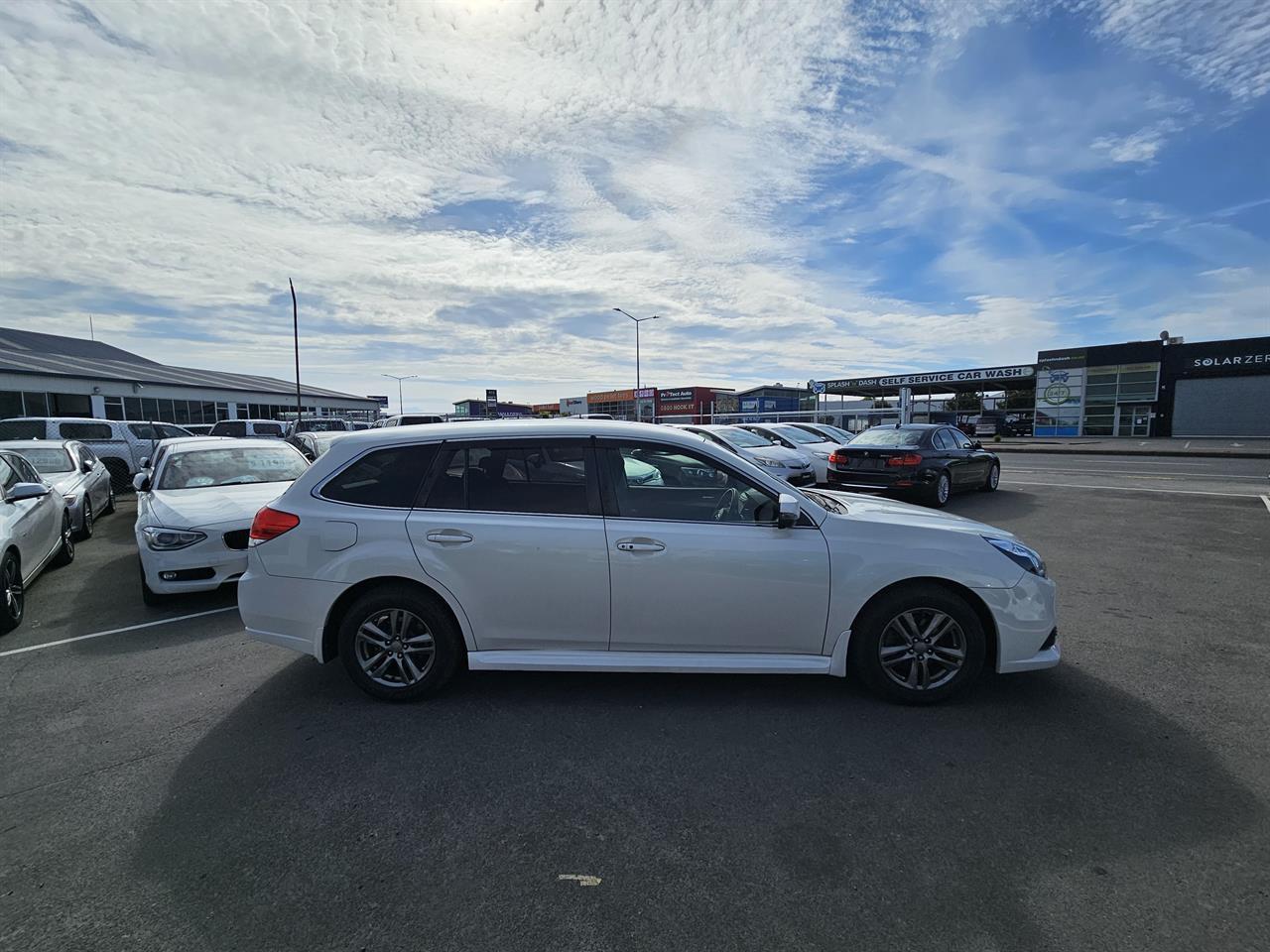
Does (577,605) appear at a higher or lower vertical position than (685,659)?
higher

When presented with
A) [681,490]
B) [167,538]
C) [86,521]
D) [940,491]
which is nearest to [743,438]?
[940,491]

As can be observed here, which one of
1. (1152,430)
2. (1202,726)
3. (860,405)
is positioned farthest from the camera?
(860,405)

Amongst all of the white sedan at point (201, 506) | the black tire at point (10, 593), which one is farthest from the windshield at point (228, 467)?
the black tire at point (10, 593)

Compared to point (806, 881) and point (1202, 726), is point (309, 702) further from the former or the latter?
point (1202, 726)

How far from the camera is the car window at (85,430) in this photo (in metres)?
13.3

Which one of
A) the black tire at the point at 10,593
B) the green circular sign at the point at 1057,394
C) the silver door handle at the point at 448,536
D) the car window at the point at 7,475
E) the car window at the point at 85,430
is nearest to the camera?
the silver door handle at the point at 448,536

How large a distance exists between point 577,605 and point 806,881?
1.78 metres

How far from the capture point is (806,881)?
7.47 feet

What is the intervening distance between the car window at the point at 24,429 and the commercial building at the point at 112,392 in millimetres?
17732

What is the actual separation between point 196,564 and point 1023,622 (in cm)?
658

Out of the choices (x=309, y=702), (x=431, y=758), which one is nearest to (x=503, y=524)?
(x=431, y=758)

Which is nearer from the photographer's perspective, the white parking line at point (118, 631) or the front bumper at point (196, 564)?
the white parking line at point (118, 631)

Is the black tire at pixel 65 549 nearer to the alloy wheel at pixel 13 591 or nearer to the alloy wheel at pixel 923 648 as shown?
the alloy wheel at pixel 13 591

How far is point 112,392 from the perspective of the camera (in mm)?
32719
